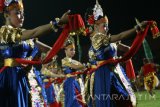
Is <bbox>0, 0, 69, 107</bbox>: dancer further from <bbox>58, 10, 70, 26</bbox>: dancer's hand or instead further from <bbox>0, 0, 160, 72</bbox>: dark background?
<bbox>0, 0, 160, 72</bbox>: dark background

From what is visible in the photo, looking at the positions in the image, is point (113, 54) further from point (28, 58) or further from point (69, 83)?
point (69, 83)

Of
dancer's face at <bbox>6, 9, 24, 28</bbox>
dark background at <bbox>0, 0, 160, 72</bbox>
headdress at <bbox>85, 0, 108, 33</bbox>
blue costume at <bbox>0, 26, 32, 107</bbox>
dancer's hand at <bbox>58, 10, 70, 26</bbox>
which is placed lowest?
blue costume at <bbox>0, 26, 32, 107</bbox>

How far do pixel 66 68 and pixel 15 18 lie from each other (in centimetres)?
424

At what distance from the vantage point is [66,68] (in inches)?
342

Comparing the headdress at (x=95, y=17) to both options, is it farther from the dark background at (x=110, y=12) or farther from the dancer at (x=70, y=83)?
the dark background at (x=110, y=12)

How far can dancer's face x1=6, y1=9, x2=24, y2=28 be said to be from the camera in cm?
452

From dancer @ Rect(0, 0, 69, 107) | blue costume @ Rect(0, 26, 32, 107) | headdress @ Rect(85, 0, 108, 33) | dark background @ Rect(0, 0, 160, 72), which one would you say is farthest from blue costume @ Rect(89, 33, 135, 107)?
dark background @ Rect(0, 0, 160, 72)

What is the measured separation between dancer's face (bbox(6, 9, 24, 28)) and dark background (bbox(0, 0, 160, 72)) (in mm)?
15305

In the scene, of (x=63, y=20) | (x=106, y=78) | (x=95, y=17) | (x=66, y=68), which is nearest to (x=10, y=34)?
(x=63, y=20)

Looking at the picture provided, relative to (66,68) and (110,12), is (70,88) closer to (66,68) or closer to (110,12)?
(66,68)

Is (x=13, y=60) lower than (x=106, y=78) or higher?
higher

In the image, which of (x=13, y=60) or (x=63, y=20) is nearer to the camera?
(x=63, y=20)

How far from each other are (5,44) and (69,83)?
435cm

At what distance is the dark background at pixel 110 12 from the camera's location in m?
21.1
